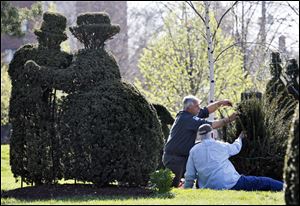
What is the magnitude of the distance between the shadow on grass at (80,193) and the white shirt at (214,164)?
1190 mm

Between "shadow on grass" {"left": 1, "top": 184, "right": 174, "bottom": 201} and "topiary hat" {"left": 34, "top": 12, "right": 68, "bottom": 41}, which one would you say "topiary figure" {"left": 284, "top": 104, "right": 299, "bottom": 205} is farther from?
"topiary hat" {"left": 34, "top": 12, "right": 68, "bottom": 41}

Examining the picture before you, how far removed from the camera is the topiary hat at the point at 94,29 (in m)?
10.3

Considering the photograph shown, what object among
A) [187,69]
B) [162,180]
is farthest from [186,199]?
[187,69]

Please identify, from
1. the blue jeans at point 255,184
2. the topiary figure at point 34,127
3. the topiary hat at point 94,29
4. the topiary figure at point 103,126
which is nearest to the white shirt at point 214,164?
the blue jeans at point 255,184

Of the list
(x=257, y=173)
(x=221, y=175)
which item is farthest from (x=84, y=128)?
(x=257, y=173)

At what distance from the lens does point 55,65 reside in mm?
10305

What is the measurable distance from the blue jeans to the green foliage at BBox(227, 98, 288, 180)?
1894mm

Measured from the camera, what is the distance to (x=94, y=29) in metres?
10.3

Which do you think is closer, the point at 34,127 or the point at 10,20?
the point at 34,127

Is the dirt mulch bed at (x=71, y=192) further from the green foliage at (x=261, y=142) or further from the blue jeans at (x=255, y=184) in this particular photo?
the green foliage at (x=261, y=142)

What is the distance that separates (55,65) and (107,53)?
0.83m

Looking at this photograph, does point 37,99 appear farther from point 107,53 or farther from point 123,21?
point 123,21

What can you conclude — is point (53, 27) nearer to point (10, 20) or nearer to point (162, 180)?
point (162, 180)

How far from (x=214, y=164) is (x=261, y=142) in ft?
7.24
